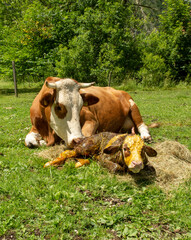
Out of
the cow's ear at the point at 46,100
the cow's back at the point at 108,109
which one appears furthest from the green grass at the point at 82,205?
the cow's back at the point at 108,109

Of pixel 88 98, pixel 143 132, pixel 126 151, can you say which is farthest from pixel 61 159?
pixel 143 132

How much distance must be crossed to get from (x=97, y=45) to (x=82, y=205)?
19010mm

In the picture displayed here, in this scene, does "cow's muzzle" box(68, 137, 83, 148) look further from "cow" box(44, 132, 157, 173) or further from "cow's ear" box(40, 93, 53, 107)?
"cow's ear" box(40, 93, 53, 107)

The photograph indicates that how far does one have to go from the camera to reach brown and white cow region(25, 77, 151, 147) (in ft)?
15.9

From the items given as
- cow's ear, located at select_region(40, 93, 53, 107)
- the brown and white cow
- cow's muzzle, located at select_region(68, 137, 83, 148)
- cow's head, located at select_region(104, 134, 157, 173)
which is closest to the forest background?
the brown and white cow

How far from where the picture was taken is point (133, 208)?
3.16 m

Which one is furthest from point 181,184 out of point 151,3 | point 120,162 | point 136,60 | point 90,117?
point 151,3

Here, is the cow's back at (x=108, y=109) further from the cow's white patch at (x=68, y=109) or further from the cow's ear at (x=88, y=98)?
the cow's white patch at (x=68, y=109)

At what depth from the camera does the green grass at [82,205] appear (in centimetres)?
276

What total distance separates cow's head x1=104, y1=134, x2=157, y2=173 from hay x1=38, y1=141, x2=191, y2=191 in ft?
0.82

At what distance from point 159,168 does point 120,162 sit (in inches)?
24.2

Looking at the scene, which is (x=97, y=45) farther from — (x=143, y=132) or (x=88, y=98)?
(x=88, y=98)

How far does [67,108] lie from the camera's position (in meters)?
4.84

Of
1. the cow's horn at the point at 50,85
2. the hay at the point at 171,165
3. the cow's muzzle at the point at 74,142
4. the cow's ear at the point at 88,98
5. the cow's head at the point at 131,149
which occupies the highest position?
the cow's horn at the point at 50,85
